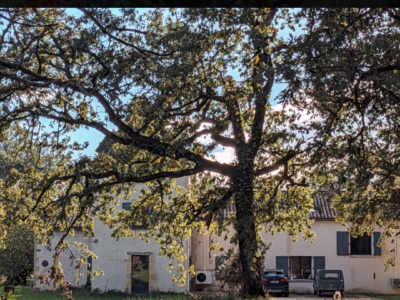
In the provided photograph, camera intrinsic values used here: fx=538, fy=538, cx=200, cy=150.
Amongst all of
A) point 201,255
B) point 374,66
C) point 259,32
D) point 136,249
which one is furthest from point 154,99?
point 201,255

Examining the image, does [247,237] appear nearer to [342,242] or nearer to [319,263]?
[319,263]

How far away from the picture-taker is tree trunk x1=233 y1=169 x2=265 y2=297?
1398cm

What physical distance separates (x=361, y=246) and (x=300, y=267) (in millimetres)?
3764

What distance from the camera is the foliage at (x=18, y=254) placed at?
3116cm

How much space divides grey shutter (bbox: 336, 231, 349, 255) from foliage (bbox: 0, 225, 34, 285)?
18.1 meters

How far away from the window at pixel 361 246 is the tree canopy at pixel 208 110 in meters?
15.3

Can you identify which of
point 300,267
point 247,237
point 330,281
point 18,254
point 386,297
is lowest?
point 386,297

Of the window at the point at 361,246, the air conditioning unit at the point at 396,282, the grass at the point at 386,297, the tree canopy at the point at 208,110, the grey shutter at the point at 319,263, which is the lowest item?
the grass at the point at 386,297

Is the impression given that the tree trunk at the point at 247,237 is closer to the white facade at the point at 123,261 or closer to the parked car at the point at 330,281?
the white facade at the point at 123,261

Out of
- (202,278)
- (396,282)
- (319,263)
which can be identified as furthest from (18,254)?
(396,282)

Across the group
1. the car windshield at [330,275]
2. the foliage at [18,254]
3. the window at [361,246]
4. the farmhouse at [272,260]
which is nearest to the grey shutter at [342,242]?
the farmhouse at [272,260]

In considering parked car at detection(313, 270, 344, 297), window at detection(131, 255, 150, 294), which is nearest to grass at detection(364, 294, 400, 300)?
parked car at detection(313, 270, 344, 297)

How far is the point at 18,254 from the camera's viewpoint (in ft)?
105

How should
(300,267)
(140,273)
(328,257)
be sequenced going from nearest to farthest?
(140,273), (328,257), (300,267)
